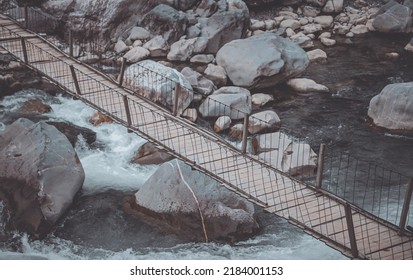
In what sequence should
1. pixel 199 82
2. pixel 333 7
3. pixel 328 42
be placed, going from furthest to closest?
pixel 333 7, pixel 328 42, pixel 199 82

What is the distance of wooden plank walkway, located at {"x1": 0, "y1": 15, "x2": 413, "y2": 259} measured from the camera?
15.5 feet

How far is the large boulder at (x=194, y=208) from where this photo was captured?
571 cm

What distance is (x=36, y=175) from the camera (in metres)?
5.92

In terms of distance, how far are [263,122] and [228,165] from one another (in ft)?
7.91

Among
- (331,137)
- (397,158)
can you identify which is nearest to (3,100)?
(331,137)

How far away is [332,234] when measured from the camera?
188 inches

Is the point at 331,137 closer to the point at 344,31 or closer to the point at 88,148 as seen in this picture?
the point at 88,148

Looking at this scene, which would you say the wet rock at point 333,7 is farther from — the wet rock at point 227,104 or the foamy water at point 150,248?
the foamy water at point 150,248

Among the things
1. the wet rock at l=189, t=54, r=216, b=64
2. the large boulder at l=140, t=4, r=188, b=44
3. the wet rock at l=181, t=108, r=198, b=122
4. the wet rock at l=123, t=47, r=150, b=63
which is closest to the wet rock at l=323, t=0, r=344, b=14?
the large boulder at l=140, t=4, r=188, b=44

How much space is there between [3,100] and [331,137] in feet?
15.2

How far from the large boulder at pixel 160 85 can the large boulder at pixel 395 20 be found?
5.46 metres

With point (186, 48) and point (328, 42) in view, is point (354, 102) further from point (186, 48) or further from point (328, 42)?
point (186, 48)

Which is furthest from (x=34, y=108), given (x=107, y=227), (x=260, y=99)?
(x=260, y=99)

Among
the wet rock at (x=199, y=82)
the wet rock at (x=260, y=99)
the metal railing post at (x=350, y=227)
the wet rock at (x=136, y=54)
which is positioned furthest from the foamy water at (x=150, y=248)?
the wet rock at (x=136, y=54)
